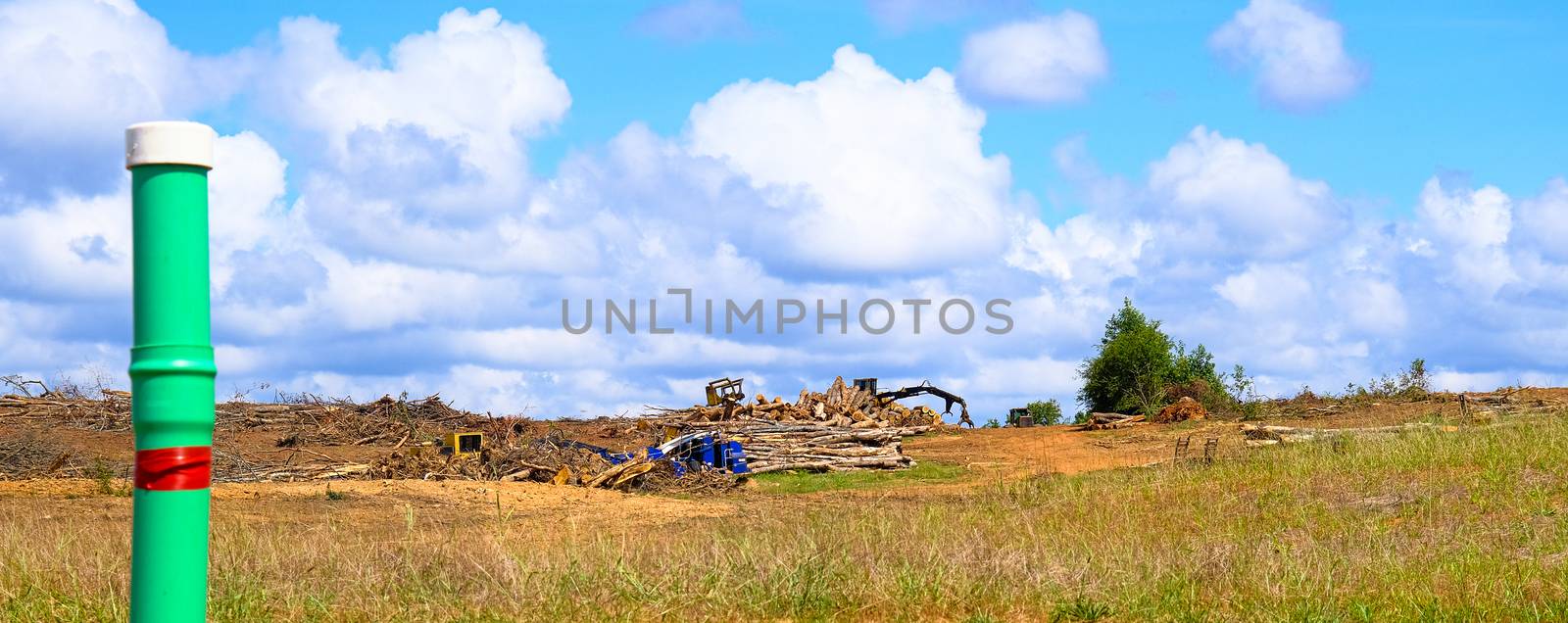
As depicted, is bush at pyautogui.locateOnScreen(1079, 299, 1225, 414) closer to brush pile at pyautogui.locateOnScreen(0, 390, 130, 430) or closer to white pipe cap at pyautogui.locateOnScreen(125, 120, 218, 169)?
brush pile at pyautogui.locateOnScreen(0, 390, 130, 430)

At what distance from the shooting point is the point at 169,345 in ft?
9.80

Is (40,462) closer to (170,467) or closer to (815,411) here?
(815,411)

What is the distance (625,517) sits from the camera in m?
14.3

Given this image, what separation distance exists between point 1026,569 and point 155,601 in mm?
4946

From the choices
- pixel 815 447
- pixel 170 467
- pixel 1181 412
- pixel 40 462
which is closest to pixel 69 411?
pixel 40 462

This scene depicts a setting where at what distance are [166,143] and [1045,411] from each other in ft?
123

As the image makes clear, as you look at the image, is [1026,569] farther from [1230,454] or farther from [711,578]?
[1230,454]

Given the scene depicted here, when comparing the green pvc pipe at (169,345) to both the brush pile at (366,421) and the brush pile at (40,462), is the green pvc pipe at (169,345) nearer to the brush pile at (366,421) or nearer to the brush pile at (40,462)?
the brush pile at (40,462)

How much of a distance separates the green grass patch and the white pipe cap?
16.9 m

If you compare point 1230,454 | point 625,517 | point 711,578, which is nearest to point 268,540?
point 711,578

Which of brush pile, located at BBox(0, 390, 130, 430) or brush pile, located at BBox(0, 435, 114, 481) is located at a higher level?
brush pile, located at BBox(0, 390, 130, 430)

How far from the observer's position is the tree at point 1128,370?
35469mm

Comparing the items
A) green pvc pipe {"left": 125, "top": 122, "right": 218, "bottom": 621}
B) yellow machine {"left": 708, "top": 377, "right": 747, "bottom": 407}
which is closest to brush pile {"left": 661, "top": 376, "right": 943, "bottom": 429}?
yellow machine {"left": 708, "top": 377, "right": 747, "bottom": 407}

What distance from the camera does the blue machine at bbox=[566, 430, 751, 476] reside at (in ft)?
65.2
